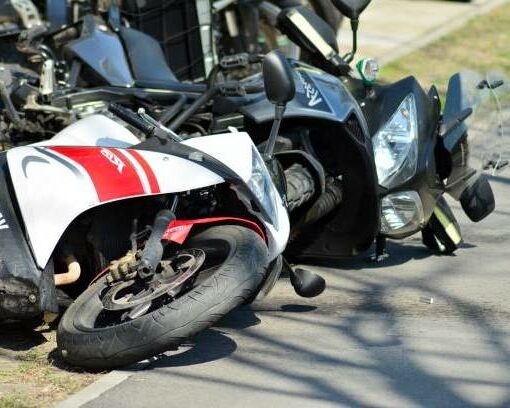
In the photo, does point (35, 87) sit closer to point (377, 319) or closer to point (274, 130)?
point (274, 130)

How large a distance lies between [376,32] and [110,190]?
486 inches

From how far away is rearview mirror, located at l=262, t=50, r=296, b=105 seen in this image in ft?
21.0

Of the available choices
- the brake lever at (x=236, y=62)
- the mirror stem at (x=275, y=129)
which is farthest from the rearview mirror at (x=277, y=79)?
the brake lever at (x=236, y=62)

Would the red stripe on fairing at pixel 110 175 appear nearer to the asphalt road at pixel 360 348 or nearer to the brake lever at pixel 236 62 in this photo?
the asphalt road at pixel 360 348

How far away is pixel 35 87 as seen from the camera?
28.3 ft

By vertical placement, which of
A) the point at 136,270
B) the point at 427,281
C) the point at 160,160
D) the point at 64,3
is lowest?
the point at 427,281

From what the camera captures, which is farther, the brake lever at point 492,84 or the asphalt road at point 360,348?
the brake lever at point 492,84

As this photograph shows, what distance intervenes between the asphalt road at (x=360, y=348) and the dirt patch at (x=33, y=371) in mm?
233

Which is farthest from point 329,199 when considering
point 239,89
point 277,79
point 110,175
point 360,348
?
point 110,175

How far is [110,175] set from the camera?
19.2 ft

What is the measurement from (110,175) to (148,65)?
11.4 feet

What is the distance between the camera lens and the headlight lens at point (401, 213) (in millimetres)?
7363

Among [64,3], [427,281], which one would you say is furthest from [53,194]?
[64,3]

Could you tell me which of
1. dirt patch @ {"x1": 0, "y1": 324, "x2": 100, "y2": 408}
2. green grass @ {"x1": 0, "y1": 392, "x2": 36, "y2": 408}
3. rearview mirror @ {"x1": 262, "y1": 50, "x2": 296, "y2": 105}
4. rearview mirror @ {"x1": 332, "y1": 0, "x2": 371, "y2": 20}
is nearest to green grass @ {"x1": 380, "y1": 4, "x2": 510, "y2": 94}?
rearview mirror @ {"x1": 332, "y1": 0, "x2": 371, "y2": 20}
